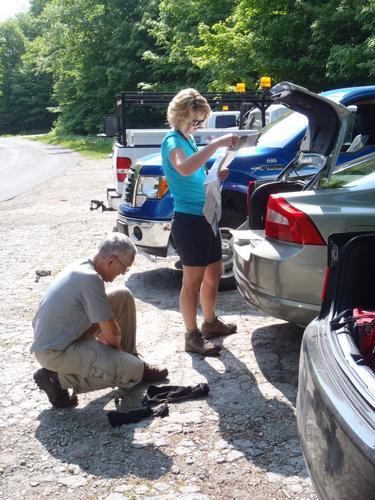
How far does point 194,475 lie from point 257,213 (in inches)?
93.6

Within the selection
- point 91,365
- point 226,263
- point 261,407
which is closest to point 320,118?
point 261,407

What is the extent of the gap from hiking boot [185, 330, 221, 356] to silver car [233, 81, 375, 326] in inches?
19.5

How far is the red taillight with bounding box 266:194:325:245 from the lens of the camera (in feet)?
12.5

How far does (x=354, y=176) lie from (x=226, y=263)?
7.50ft

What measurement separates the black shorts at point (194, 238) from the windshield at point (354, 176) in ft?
2.95

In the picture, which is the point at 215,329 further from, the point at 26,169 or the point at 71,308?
the point at 26,169

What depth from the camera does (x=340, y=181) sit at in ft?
13.4

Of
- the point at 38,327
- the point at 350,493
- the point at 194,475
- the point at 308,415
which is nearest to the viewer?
the point at 350,493

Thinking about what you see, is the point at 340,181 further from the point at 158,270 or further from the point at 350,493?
the point at 158,270

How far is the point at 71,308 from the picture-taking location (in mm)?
3791

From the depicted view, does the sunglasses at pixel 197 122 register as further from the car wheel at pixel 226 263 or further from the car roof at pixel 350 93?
the car roof at pixel 350 93

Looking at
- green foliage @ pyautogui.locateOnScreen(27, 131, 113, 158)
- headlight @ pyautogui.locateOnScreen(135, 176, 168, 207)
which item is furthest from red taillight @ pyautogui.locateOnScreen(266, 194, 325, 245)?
green foliage @ pyautogui.locateOnScreen(27, 131, 113, 158)

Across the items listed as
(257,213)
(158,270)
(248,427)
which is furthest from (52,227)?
(248,427)

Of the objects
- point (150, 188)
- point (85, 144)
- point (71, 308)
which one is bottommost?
point (85, 144)
